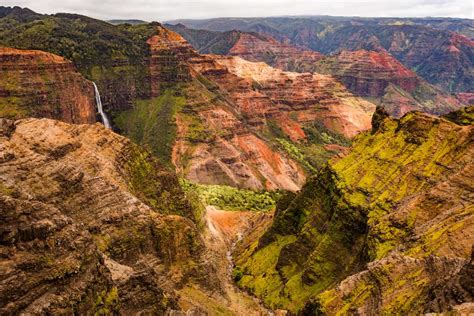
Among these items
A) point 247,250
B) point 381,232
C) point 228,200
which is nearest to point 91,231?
point 381,232

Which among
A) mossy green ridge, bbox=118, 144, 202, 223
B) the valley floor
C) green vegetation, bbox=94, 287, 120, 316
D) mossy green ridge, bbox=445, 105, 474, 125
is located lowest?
the valley floor

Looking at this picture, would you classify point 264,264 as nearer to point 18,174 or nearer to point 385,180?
point 385,180

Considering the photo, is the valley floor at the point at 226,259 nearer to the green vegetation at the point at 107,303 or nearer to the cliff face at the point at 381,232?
the cliff face at the point at 381,232

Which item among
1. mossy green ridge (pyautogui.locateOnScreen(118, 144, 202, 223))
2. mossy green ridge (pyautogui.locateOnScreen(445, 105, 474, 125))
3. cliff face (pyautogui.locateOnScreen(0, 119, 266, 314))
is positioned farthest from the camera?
mossy green ridge (pyautogui.locateOnScreen(445, 105, 474, 125))

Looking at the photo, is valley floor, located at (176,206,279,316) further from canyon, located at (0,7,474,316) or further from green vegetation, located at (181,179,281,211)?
green vegetation, located at (181,179,281,211)

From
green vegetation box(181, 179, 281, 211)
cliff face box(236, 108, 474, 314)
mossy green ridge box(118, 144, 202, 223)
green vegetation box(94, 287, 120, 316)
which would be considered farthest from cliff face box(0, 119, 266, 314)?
green vegetation box(181, 179, 281, 211)

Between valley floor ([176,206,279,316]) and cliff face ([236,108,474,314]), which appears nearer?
cliff face ([236,108,474,314])

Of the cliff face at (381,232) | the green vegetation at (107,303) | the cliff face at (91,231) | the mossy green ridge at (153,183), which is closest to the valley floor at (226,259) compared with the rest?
the cliff face at (91,231)

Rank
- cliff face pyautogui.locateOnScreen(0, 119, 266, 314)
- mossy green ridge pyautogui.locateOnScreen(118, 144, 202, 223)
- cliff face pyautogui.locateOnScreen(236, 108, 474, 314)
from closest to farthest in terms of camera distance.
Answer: cliff face pyautogui.locateOnScreen(0, 119, 266, 314) → cliff face pyautogui.locateOnScreen(236, 108, 474, 314) → mossy green ridge pyautogui.locateOnScreen(118, 144, 202, 223)
